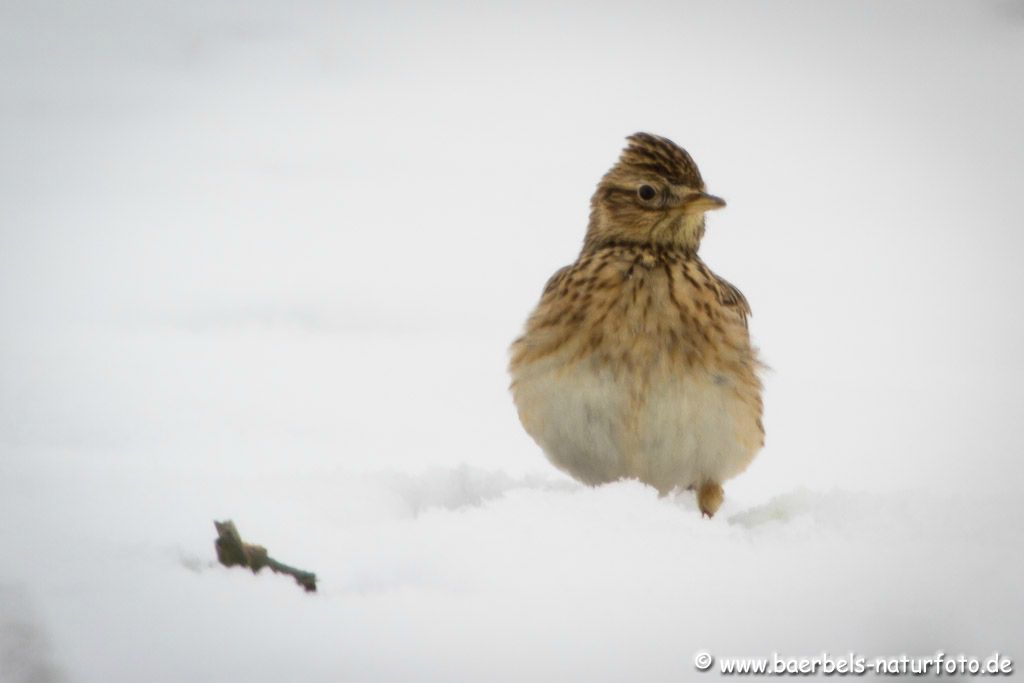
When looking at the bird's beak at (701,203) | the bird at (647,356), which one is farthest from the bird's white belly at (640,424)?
the bird's beak at (701,203)

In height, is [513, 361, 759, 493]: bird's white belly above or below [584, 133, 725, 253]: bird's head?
below

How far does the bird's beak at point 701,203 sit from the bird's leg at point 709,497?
1197 mm

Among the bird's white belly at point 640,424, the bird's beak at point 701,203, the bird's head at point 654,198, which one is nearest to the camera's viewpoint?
the bird's white belly at point 640,424

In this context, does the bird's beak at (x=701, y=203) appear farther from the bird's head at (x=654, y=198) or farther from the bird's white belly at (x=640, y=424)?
the bird's white belly at (x=640, y=424)

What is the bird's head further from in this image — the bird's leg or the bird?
the bird's leg

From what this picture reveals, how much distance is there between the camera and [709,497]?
517 cm

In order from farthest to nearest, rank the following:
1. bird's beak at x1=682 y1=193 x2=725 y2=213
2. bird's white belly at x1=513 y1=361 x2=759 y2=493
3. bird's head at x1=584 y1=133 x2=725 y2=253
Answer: bird's head at x1=584 y1=133 x2=725 y2=253, bird's beak at x1=682 y1=193 x2=725 y2=213, bird's white belly at x1=513 y1=361 x2=759 y2=493

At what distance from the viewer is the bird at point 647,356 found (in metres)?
4.84

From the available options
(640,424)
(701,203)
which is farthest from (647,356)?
(701,203)

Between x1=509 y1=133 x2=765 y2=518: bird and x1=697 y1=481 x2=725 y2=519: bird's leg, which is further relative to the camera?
→ x1=697 y1=481 x2=725 y2=519: bird's leg

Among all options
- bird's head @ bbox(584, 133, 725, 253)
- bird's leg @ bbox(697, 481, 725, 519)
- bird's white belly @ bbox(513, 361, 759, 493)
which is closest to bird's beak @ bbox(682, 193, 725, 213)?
bird's head @ bbox(584, 133, 725, 253)

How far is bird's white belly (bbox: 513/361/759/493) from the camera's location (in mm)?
4820

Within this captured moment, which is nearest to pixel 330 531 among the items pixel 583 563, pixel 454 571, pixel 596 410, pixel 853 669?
pixel 454 571

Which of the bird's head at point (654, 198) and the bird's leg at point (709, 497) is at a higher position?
the bird's head at point (654, 198)
